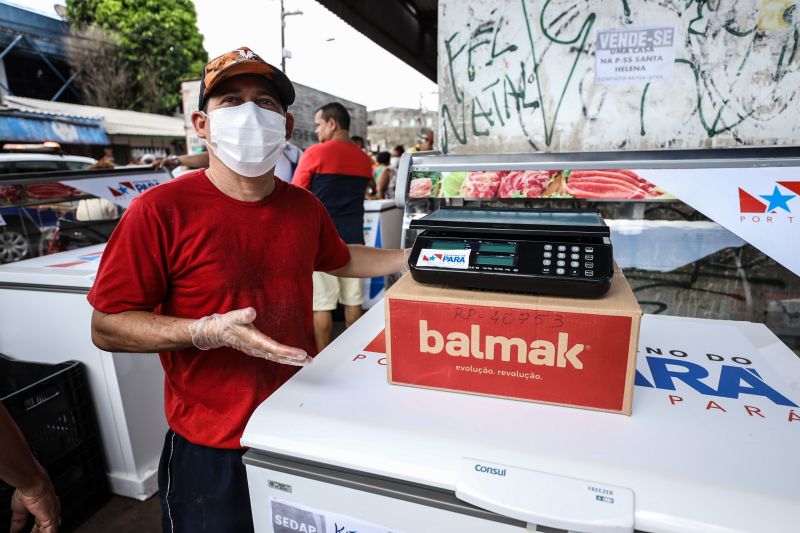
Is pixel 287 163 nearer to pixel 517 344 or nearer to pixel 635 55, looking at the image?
pixel 635 55

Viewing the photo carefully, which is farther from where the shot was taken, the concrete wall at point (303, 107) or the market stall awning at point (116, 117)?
the market stall awning at point (116, 117)

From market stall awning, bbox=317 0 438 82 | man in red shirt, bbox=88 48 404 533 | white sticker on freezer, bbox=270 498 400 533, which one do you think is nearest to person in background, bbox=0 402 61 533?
man in red shirt, bbox=88 48 404 533

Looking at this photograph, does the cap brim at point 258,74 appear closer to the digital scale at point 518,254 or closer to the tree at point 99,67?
the digital scale at point 518,254

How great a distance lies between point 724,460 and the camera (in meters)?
0.78

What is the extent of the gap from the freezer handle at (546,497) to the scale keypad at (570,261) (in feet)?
1.26

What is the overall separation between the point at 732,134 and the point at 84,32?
25940 mm

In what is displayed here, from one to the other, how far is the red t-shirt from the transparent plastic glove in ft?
0.77

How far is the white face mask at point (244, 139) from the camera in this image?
126cm

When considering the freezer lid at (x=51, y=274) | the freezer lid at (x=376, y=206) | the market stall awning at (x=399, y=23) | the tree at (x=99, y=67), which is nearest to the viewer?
the freezer lid at (x=51, y=274)

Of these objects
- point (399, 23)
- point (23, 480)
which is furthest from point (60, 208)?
point (399, 23)

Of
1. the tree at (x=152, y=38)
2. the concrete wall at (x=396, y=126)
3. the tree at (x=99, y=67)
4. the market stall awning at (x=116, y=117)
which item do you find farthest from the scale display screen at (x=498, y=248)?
the concrete wall at (x=396, y=126)

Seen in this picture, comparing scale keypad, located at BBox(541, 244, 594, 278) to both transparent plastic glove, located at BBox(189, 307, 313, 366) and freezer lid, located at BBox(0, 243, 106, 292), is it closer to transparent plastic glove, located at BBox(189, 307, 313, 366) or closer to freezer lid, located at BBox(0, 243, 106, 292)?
transparent plastic glove, located at BBox(189, 307, 313, 366)

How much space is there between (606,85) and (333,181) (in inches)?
88.5

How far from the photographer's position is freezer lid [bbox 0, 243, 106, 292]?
213 cm
